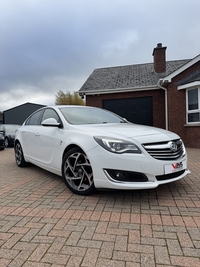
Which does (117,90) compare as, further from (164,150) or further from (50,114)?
(164,150)

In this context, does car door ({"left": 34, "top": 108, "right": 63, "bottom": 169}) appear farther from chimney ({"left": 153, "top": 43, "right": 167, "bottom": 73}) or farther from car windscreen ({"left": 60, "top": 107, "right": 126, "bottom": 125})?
chimney ({"left": 153, "top": 43, "right": 167, "bottom": 73})

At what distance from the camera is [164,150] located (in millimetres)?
2932

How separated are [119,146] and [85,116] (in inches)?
56.7

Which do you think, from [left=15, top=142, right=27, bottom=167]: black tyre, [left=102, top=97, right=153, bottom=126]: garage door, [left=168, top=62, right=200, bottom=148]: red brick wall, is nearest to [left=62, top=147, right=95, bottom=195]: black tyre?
[left=15, top=142, right=27, bottom=167]: black tyre

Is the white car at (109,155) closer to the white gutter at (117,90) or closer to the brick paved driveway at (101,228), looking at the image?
the brick paved driveway at (101,228)

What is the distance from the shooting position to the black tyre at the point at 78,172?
3.11 metres

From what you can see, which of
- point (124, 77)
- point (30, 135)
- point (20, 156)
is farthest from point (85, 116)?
point (124, 77)

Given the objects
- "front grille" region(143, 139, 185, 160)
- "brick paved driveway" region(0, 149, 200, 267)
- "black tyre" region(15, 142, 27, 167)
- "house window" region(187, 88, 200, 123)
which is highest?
"house window" region(187, 88, 200, 123)

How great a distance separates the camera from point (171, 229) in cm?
222

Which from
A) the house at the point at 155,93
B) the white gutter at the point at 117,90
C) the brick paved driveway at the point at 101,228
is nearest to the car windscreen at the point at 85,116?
the brick paved driveway at the point at 101,228

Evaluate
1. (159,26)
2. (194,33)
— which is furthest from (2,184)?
(194,33)

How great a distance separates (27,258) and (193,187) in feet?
9.62

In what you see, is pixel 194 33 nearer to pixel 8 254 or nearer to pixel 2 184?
pixel 2 184

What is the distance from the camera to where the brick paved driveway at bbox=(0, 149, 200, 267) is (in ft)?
5.81
